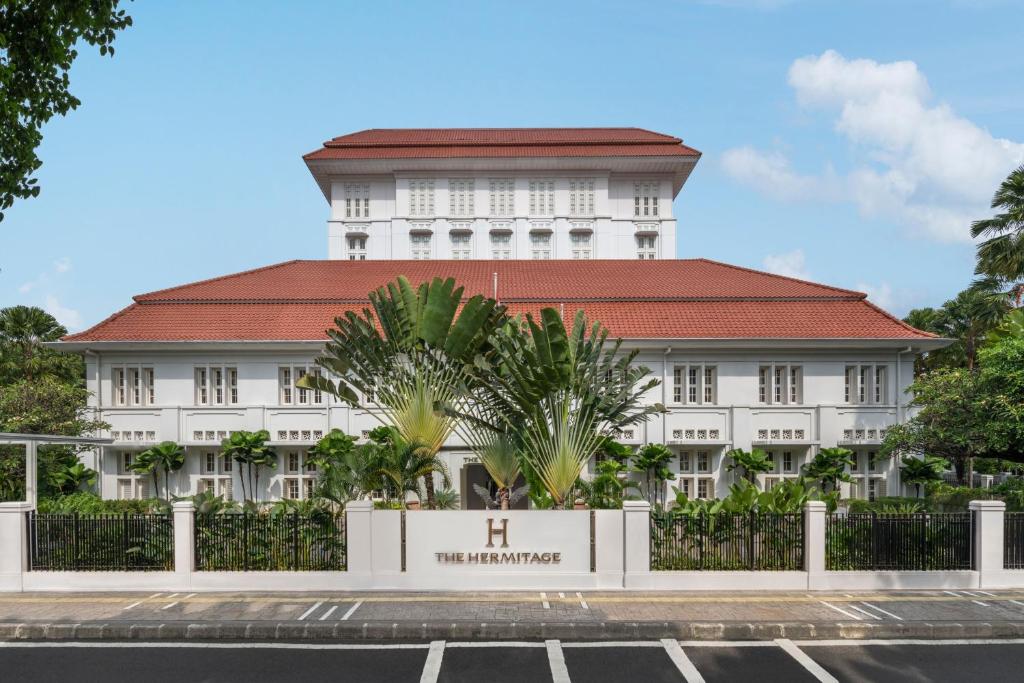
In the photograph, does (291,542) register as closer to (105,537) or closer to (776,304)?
(105,537)

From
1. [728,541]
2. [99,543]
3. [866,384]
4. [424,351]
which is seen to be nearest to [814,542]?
[728,541]

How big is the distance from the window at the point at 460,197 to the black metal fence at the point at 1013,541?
28.1 metres

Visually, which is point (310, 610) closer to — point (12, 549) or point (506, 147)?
point (12, 549)

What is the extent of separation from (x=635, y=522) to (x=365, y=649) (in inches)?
218

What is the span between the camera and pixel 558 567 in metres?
14.0

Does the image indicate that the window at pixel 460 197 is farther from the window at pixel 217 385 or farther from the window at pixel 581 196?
the window at pixel 217 385

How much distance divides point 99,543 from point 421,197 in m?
26.2

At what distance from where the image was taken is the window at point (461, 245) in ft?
121

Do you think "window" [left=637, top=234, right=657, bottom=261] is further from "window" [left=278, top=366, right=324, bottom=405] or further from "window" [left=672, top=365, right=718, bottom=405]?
"window" [left=278, top=366, right=324, bottom=405]

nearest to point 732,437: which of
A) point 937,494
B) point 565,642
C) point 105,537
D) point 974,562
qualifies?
point 937,494

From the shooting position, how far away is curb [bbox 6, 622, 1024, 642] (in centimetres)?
1141

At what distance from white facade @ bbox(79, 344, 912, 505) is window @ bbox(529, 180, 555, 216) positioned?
15862mm

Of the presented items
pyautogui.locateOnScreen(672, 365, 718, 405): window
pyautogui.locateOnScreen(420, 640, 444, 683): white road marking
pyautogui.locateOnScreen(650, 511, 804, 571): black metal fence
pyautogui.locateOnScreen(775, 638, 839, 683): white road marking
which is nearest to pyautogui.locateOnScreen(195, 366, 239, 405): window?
pyautogui.locateOnScreen(672, 365, 718, 405): window

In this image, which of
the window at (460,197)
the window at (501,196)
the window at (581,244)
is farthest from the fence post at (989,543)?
the window at (460,197)
